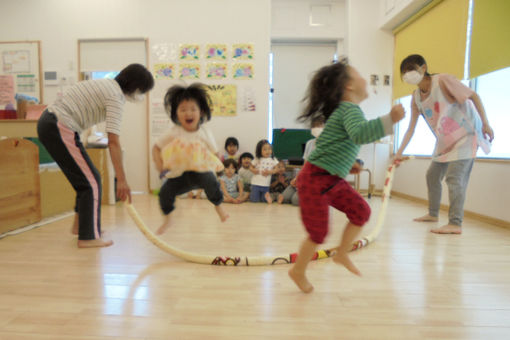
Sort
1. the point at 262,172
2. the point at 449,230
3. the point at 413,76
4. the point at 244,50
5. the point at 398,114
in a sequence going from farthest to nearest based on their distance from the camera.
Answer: the point at 244,50 < the point at 262,172 < the point at 449,230 < the point at 413,76 < the point at 398,114

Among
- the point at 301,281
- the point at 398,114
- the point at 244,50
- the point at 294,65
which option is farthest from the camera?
the point at 294,65

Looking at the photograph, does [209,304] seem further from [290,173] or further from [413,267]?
[290,173]

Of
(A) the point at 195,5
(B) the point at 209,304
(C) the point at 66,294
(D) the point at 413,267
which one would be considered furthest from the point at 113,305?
(A) the point at 195,5

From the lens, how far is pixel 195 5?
4742 mm

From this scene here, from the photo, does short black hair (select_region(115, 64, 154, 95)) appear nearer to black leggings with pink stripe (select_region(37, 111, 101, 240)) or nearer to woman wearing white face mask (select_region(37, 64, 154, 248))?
woman wearing white face mask (select_region(37, 64, 154, 248))

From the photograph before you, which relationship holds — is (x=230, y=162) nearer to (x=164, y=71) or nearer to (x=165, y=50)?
(x=164, y=71)

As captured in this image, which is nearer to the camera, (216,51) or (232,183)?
(232,183)

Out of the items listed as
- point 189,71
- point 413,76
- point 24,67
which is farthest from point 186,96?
point 24,67

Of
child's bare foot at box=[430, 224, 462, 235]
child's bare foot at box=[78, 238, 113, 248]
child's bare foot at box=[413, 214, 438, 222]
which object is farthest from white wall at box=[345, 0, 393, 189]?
child's bare foot at box=[78, 238, 113, 248]

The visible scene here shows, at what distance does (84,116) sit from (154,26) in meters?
3.28

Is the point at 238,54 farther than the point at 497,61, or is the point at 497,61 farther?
the point at 238,54

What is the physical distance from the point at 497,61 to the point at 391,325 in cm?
275

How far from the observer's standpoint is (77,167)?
2.03m

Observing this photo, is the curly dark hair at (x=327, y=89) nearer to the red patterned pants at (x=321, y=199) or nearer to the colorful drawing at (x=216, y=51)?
the red patterned pants at (x=321, y=199)
